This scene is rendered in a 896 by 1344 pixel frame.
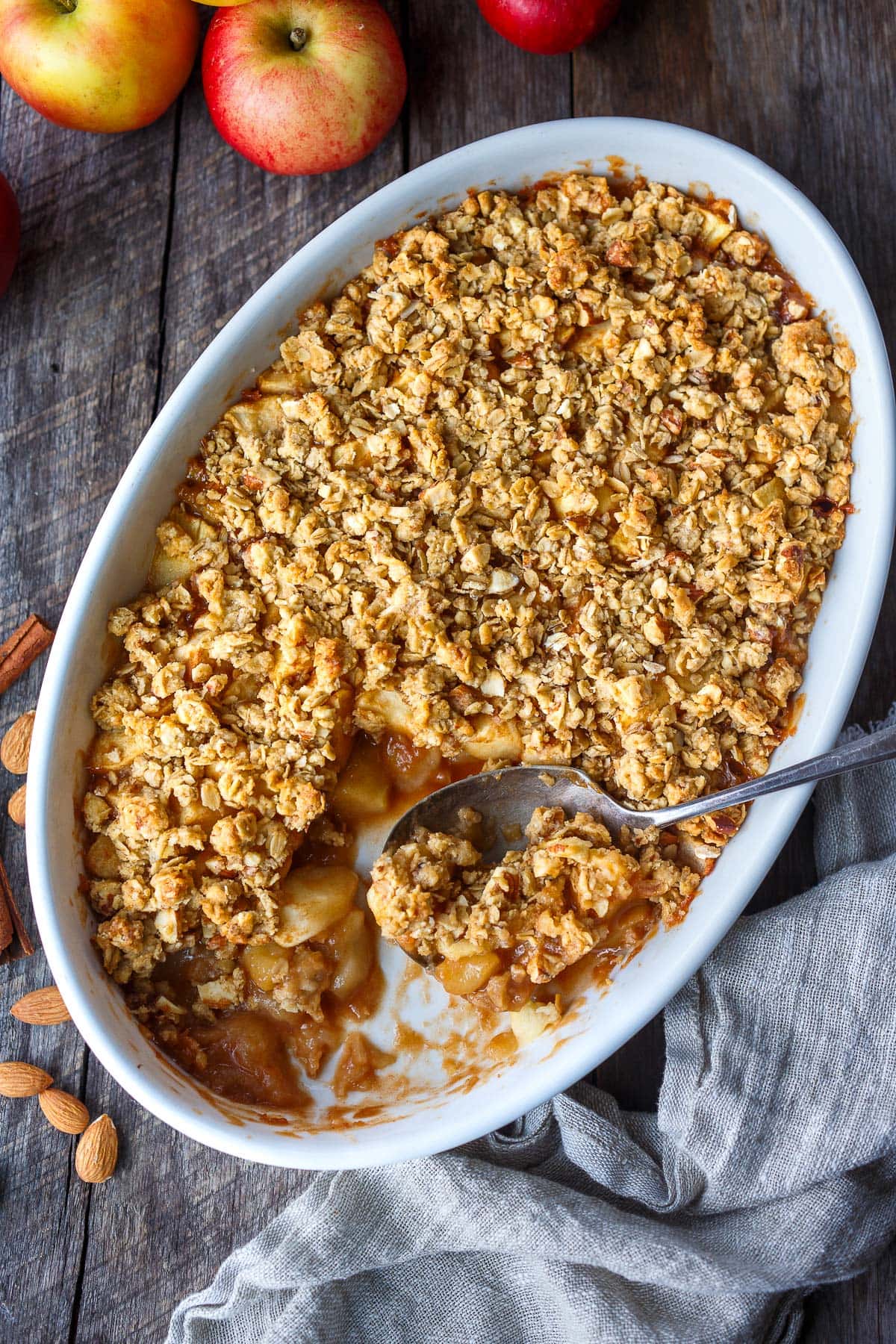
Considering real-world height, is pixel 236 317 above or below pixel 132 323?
above

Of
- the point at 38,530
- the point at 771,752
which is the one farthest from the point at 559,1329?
the point at 38,530

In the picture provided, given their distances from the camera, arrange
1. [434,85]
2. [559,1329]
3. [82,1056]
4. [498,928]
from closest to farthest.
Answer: [498,928] → [559,1329] → [82,1056] → [434,85]

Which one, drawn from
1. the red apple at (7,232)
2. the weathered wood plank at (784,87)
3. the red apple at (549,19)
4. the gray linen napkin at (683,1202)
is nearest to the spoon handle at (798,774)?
the gray linen napkin at (683,1202)

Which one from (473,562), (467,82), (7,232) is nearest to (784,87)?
(467,82)

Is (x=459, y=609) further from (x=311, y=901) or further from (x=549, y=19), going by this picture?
(x=549, y=19)

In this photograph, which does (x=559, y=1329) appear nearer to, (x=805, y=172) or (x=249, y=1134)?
(x=249, y=1134)

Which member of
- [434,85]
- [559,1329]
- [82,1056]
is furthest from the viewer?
[434,85]

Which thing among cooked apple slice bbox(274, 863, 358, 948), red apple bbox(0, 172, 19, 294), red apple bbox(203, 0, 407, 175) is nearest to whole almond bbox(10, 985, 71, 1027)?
cooked apple slice bbox(274, 863, 358, 948)
